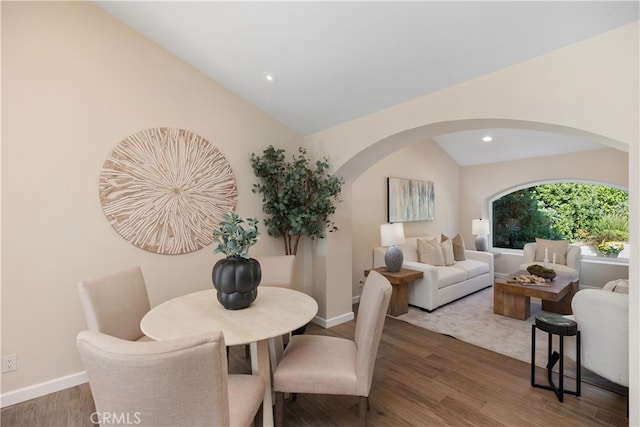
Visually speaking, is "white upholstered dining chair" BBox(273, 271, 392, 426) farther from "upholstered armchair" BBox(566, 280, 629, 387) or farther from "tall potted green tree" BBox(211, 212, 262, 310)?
"upholstered armchair" BBox(566, 280, 629, 387)

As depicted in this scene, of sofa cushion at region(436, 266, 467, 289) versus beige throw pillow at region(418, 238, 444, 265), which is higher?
beige throw pillow at region(418, 238, 444, 265)

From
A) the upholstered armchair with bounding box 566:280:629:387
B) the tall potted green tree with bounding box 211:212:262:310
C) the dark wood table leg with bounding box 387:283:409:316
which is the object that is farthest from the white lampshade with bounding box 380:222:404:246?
the tall potted green tree with bounding box 211:212:262:310

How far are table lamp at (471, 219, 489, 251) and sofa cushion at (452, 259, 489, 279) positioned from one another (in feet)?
2.85

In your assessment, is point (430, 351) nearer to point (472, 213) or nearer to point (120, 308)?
point (120, 308)

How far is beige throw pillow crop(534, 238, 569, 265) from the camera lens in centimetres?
477

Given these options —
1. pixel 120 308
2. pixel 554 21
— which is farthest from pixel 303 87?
pixel 120 308

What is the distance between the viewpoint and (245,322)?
5.32 ft

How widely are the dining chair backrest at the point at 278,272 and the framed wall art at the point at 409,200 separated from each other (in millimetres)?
2575

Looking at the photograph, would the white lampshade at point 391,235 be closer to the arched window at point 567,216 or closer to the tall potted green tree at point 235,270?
the tall potted green tree at point 235,270

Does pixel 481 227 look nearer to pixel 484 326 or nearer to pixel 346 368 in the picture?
pixel 484 326

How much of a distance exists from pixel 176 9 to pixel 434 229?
532 cm

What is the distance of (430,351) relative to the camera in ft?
9.14

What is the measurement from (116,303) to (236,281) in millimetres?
906

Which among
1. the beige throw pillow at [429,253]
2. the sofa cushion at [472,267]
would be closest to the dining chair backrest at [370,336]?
the beige throw pillow at [429,253]
